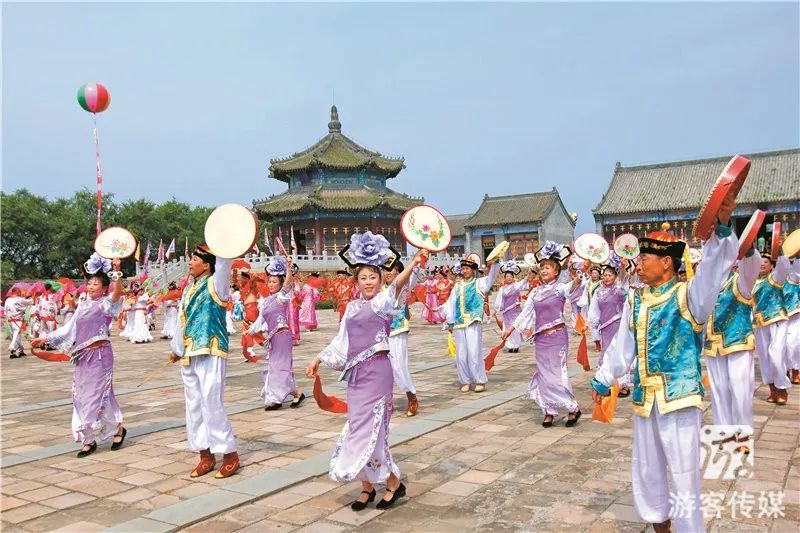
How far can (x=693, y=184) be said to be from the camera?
4222 centimetres

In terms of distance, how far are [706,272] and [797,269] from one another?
5.79m

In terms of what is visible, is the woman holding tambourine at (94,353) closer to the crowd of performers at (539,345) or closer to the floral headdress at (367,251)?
the crowd of performers at (539,345)

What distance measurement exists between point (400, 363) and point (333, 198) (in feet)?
124

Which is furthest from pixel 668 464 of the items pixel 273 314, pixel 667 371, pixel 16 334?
pixel 16 334

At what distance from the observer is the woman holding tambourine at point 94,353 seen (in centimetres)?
648

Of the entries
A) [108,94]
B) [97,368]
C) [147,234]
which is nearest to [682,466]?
[97,368]

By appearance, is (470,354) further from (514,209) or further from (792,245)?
(514,209)

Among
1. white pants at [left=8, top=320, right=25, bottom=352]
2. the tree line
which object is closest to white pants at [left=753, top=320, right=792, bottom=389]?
white pants at [left=8, top=320, right=25, bottom=352]

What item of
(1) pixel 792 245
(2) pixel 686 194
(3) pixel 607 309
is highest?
(2) pixel 686 194

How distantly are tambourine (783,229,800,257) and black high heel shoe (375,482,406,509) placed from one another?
5.16 meters

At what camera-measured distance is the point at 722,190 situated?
3.15 meters

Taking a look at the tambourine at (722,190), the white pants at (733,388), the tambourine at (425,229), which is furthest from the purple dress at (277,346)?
the tambourine at (722,190)

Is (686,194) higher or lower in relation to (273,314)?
higher

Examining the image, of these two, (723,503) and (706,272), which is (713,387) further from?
(706,272)
